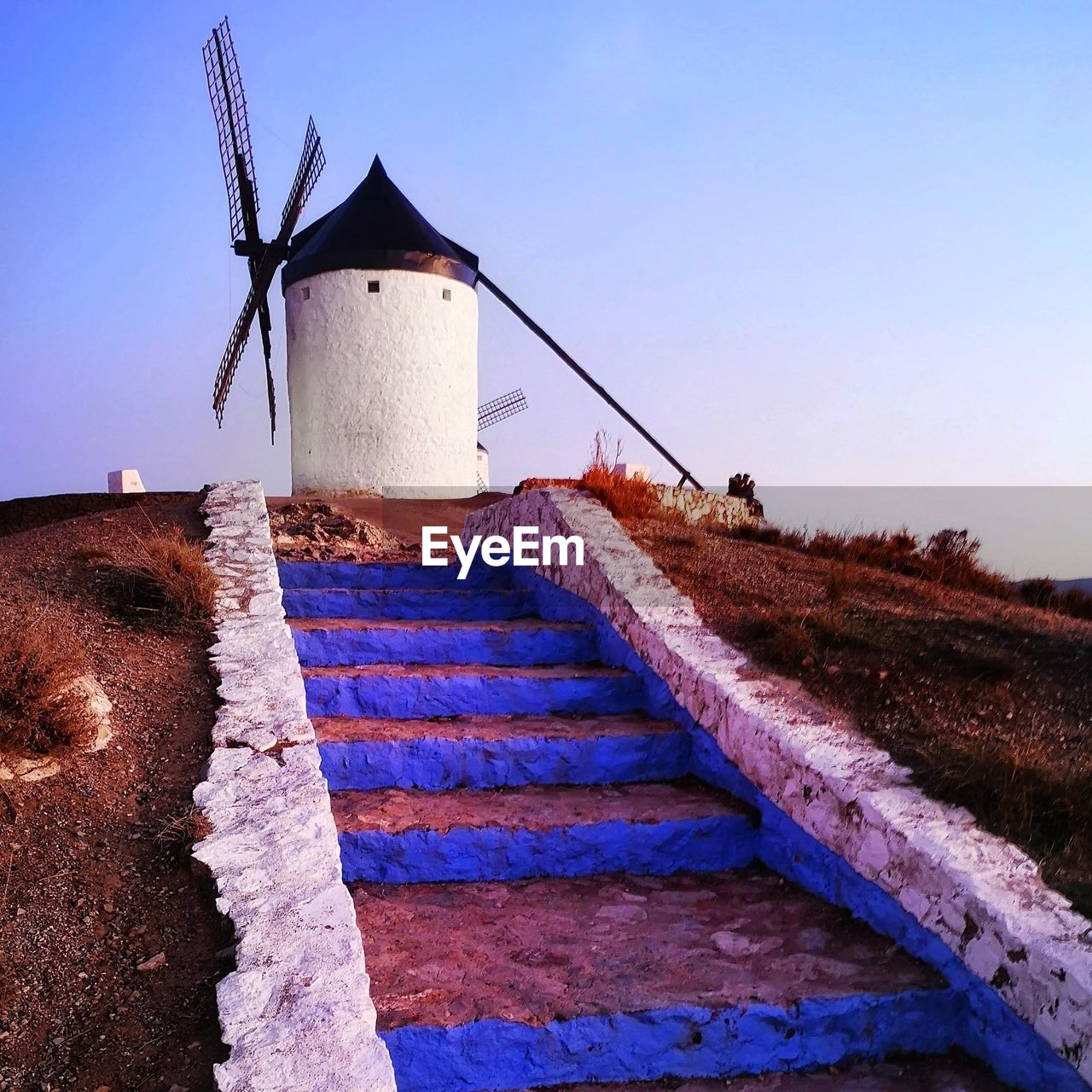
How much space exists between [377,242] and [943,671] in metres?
11.3

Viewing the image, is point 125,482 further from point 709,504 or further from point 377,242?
point 709,504

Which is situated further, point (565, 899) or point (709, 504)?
point (709, 504)

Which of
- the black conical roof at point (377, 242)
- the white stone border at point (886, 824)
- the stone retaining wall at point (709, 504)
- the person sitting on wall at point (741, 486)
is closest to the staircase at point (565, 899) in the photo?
the white stone border at point (886, 824)

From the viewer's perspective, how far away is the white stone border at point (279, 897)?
2.02 metres

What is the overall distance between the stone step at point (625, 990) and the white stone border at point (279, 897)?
0.30 metres

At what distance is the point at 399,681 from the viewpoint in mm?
4148

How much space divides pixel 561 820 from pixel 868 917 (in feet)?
3.57

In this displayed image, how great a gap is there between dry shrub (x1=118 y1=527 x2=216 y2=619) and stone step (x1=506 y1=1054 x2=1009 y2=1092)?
8.47ft

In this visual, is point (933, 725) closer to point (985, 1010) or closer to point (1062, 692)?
point (1062, 692)

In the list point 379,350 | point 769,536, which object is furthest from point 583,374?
point 769,536

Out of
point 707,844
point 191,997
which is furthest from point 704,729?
point 191,997

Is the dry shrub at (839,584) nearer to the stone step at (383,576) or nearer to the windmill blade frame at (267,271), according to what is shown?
the stone step at (383,576)

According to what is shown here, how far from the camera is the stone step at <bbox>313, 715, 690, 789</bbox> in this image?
12.1ft

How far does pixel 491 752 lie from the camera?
3.79 metres
